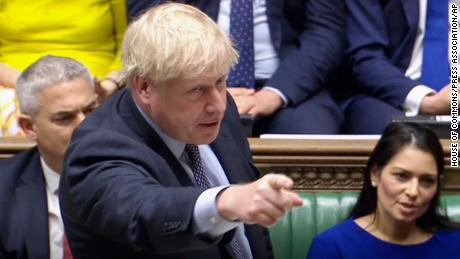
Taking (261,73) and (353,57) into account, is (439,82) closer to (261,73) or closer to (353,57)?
(353,57)

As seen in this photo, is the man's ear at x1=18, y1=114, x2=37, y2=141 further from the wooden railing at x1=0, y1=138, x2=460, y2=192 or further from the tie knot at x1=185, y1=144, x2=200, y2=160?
the tie knot at x1=185, y1=144, x2=200, y2=160

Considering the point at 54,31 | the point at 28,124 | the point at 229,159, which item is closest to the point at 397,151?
the point at 229,159

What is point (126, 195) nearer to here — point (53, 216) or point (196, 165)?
point (196, 165)

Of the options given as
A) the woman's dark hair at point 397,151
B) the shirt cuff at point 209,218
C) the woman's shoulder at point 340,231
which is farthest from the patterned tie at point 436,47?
the shirt cuff at point 209,218

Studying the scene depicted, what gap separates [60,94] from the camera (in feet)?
6.14

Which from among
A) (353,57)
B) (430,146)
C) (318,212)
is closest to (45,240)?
(318,212)

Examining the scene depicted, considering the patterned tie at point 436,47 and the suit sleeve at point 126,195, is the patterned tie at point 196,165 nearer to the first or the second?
the suit sleeve at point 126,195

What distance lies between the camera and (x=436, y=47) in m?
2.48

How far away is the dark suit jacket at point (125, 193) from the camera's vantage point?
106 cm

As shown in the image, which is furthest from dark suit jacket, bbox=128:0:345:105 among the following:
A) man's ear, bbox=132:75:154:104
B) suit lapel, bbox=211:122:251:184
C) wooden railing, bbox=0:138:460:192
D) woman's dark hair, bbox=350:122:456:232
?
man's ear, bbox=132:75:154:104

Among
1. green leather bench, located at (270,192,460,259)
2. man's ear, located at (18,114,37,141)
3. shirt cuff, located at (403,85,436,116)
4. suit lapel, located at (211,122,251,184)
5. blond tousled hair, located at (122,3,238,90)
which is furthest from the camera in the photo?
shirt cuff, located at (403,85,436,116)

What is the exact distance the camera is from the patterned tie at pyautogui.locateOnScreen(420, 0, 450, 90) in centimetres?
246

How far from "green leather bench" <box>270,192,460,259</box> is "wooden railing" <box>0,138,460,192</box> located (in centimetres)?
3

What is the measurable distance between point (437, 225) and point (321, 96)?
2.29 ft
